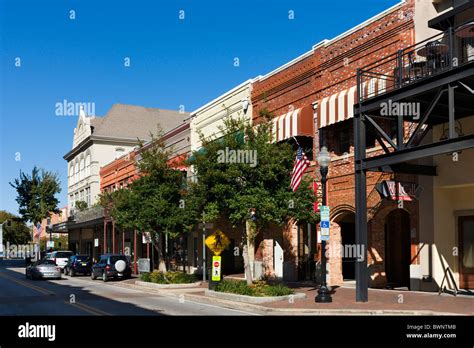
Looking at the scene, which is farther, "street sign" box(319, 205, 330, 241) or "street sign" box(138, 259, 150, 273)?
"street sign" box(138, 259, 150, 273)

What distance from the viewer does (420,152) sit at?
17.4m

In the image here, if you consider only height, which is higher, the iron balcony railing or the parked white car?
the iron balcony railing

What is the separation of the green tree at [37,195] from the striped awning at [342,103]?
57.6 m

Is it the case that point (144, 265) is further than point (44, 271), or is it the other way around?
point (144, 265)

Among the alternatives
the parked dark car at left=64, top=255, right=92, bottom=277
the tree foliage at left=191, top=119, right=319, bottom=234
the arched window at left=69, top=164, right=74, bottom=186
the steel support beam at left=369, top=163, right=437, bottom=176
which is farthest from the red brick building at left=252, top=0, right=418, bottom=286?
the arched window at left=69, top=164, right=74, bottom=186

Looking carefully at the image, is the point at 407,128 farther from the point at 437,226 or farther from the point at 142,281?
the point at 142,281

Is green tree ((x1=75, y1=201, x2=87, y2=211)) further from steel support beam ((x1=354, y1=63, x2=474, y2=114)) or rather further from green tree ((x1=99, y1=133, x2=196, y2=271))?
steel support beam ((x1=354, y1=63, x2=474, y2=114))

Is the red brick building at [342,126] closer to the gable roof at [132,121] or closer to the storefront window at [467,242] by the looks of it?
the storefront window at [467,242]

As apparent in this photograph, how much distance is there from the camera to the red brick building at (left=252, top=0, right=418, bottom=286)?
2319 cm

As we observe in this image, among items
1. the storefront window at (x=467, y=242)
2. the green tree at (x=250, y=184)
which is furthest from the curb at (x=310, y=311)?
the storefront window at (x=467, y=242)

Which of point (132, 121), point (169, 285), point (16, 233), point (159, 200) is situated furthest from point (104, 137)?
point (16, 233)

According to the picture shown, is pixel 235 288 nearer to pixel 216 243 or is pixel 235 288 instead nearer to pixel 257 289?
pixel 257 289

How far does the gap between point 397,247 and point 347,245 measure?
2.66 metres

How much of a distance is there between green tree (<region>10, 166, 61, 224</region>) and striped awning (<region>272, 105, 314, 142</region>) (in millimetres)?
54558
